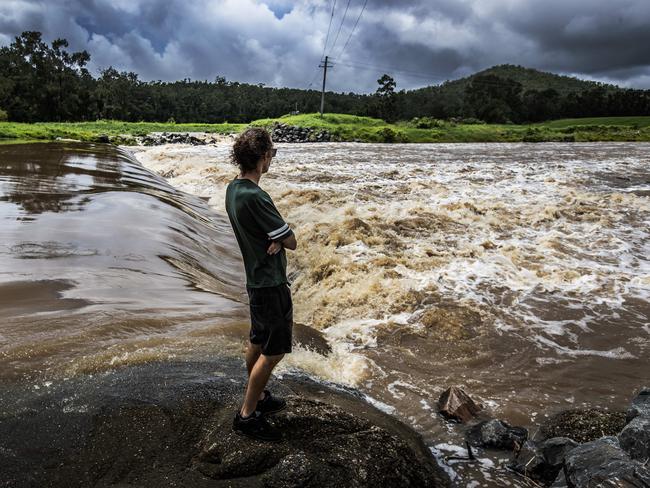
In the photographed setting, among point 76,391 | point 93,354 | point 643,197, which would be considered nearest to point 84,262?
point 93,354

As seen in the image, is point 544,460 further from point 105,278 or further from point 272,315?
point 105,278

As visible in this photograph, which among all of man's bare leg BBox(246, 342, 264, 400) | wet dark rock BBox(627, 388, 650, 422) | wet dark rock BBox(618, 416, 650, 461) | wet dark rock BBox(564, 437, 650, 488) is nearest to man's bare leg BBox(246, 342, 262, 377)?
man's bare leg BBox(246, 342, 264, 400)

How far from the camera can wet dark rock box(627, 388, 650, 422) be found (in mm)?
3502

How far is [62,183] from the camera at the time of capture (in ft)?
40.8

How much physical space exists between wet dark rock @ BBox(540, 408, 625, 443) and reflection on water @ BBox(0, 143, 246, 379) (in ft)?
10.0

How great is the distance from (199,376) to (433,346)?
10.2 ft

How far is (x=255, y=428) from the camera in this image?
2.96 meters

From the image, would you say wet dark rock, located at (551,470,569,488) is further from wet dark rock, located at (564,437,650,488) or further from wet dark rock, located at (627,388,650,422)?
wet dark rock, located at (627,388,650,422)

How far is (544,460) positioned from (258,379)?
2.14 metres

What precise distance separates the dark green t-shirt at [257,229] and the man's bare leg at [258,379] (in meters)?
0.47

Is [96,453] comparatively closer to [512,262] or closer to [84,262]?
[84,262]

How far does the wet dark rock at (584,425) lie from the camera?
377cm

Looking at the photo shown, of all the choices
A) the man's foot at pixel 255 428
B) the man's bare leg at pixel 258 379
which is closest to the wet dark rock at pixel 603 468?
the man's foot at pixel 255 428

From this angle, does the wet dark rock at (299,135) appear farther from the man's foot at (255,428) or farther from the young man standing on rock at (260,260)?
the man's foot at (255,428)
